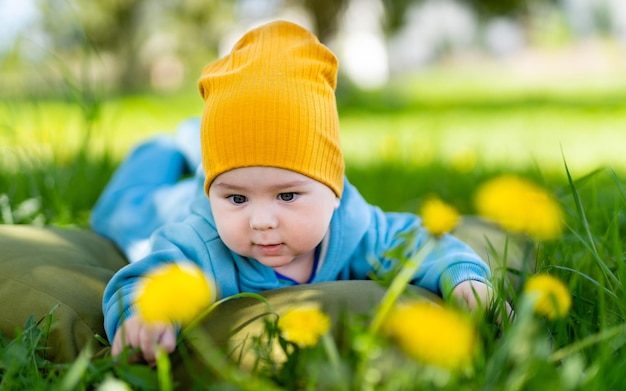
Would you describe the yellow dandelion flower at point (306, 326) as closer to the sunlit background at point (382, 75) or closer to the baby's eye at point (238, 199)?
the baby's eye at point (238, 199)

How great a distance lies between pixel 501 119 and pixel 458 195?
3837mm

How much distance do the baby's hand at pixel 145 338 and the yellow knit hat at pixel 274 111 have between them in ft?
1.60

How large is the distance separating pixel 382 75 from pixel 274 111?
51.0 feet

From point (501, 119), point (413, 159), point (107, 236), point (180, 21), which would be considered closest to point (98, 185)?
point (107, 236)

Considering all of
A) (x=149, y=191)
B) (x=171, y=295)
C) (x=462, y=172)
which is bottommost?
(x=462, y=172)

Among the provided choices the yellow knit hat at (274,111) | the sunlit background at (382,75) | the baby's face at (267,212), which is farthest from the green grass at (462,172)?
the yellow knit hat at (274,111)

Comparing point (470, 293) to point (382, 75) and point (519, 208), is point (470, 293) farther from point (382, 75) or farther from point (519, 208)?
point (382, 75)

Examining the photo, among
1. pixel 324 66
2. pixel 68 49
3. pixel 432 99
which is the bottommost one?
pixel 432 99

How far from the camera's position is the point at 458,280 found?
6.16ft

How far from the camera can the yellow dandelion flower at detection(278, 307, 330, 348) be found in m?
1.30

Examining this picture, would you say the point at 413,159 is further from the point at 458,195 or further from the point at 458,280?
the point at 458,280

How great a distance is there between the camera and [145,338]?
1519mm

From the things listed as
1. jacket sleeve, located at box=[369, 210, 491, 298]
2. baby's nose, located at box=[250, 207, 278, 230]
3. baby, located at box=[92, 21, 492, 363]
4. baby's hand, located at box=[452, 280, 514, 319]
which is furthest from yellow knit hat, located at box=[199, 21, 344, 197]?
baby's hand, located at box=[452, 280, 514, 319]

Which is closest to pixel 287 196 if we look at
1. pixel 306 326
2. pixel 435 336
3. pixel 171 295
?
pixel 306 326
